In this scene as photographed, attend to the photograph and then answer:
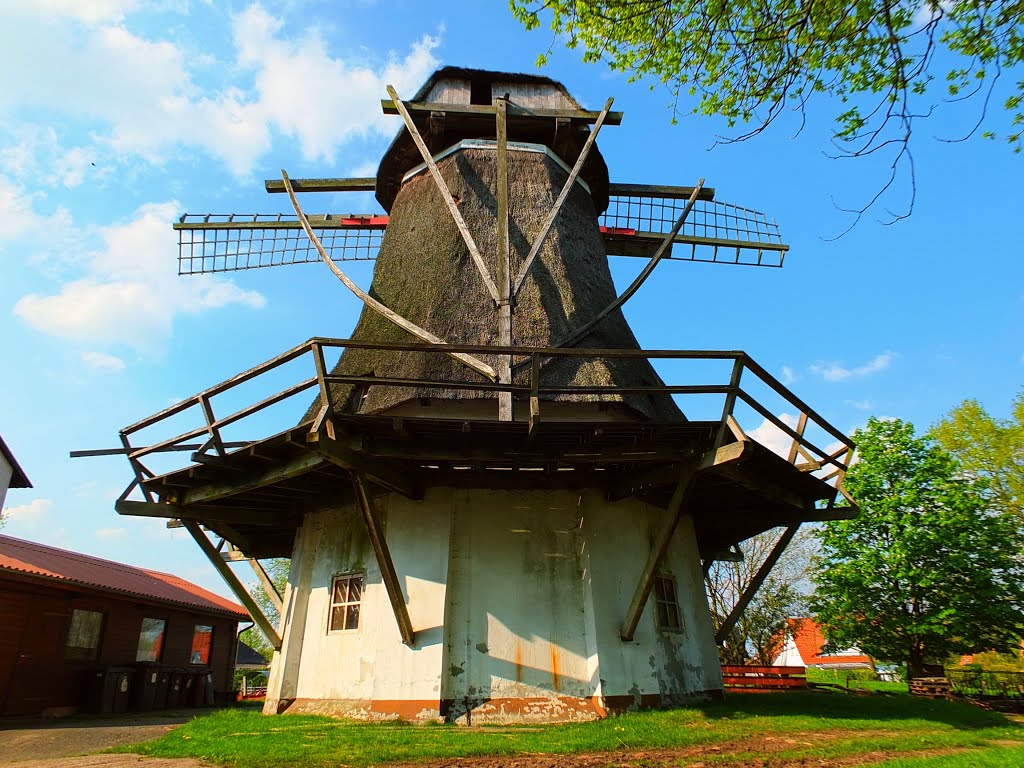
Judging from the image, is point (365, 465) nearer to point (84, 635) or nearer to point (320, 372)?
point (320, 372)

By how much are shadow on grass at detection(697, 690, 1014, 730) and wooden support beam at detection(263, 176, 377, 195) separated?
1021 centimetres

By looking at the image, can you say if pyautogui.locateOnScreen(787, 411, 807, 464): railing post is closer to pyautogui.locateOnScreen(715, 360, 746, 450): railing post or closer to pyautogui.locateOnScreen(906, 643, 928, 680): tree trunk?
pyautogui.locateOnScreen(715, 360, 746, 450): railing post

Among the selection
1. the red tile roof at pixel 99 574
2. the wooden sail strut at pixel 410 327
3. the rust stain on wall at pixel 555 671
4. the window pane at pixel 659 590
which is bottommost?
the rust stain on wall at pixel 555 671

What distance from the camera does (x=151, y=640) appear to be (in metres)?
14.7

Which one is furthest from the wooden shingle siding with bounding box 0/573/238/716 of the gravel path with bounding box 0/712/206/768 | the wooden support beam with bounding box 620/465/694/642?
the wooden support beam with bounding box 620/465/694/642

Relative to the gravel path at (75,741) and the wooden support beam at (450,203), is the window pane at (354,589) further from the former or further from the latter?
the wooden support beam at (450,203)

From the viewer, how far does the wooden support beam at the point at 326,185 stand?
1214 cm

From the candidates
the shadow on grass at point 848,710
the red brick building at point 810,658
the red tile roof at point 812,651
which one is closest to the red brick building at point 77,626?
the shadow on grass at point 848,710

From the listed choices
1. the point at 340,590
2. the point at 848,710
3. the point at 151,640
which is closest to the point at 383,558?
the point at 340,590

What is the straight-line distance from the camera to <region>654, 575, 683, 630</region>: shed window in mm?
8977

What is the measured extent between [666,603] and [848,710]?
2640 mm

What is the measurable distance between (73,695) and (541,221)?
38.4ft

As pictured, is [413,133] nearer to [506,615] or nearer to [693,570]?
[506,615]

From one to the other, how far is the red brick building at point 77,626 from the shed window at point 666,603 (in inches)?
390
